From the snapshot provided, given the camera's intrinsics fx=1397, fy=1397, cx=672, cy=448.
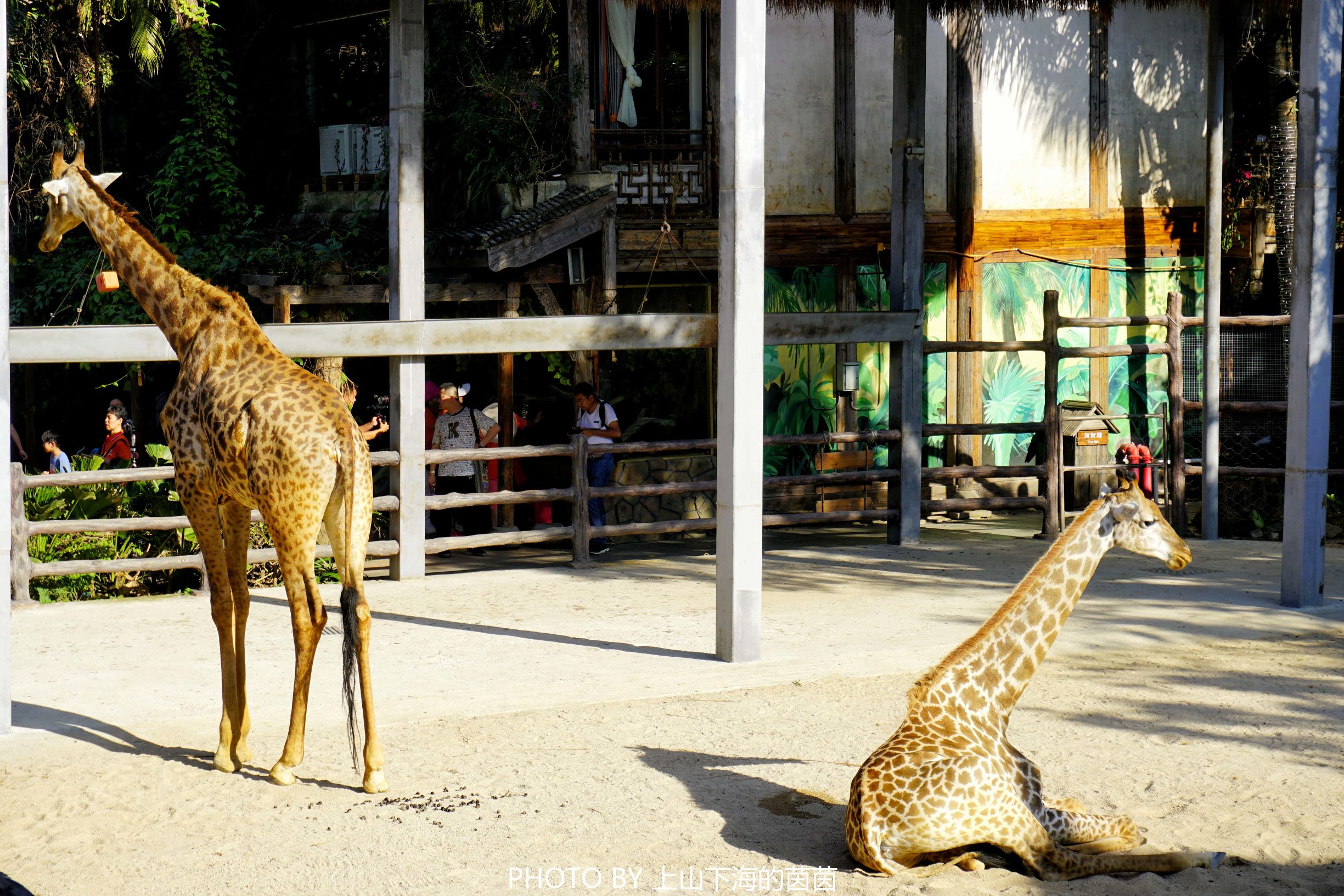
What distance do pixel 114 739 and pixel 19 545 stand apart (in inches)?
132

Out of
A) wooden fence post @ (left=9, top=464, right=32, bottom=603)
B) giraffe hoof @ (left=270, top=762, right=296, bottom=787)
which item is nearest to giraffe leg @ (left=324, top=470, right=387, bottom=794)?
giraffe hoof @ (left=270, top=762, right=296, bottom=787)

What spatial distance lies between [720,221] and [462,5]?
7.94 m

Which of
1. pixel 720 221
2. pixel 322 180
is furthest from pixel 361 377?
pixel 720 221

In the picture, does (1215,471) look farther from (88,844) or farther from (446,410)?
(88,844)

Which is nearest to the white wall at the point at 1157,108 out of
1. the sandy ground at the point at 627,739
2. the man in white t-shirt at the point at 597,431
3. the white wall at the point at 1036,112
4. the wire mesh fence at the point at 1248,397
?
the white wall at the point at 1036,112

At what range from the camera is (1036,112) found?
15.3 metres

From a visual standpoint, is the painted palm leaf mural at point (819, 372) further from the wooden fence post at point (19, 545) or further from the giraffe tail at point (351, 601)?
the giraffe tail at point (351, 601)

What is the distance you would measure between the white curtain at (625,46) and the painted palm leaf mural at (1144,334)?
18.7 ft

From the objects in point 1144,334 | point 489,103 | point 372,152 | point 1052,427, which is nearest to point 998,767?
point 1052,427

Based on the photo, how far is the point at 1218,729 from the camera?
6863 millimetres

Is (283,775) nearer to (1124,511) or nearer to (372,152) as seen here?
(1124,511)

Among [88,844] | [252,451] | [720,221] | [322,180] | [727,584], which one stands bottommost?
[88,844]

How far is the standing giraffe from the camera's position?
602 cm

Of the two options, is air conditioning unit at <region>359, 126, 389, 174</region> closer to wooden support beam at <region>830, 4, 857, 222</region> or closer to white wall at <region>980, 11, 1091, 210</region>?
wooden support beam at <region>830, 4, 857, 222</region>
